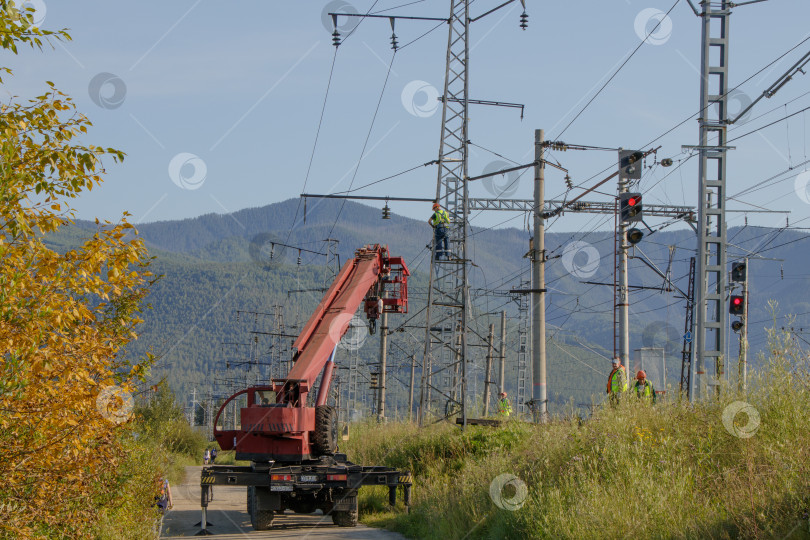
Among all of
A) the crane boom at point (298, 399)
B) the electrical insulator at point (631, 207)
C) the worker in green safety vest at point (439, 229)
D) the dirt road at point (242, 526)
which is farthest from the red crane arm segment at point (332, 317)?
the electrical insulator at point (631, 207)

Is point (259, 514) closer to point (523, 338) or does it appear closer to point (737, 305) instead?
point (737, 305)

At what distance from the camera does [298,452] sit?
16.6 meters

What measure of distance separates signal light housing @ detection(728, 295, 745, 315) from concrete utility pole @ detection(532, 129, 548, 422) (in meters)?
4.66

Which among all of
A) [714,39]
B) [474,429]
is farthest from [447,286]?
[714,39]

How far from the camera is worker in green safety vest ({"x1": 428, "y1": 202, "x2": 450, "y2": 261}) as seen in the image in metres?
23.8

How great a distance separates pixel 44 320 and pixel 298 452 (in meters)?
10.4

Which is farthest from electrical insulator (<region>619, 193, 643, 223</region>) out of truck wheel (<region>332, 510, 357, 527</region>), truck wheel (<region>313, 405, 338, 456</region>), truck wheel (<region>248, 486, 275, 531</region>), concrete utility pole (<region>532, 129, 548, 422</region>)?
truck wheel (<region>248, 486, 275, 531</region>)

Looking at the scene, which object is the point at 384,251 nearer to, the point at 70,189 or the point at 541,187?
the point at 541,187

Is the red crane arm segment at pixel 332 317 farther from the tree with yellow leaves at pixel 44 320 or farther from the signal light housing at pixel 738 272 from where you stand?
the signal light housing at pixel 738 272

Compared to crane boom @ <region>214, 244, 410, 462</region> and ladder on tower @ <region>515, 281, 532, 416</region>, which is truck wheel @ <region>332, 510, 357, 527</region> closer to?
crane boom @ <region>214, 244, 410, 462</region>

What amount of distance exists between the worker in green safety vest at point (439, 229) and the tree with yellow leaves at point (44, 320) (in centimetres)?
1583

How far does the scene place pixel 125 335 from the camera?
9.53 metres

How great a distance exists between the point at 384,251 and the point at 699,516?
523 inches

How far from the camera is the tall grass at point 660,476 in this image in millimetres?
8414
